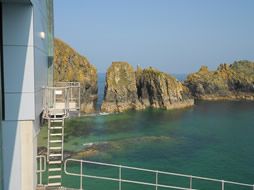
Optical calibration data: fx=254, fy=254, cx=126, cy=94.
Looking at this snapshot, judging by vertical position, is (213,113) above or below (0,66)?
below

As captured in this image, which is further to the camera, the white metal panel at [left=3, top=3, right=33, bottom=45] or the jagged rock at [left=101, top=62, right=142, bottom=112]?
the jagged rock at [left=101, top=62, right=142, bottom=112]

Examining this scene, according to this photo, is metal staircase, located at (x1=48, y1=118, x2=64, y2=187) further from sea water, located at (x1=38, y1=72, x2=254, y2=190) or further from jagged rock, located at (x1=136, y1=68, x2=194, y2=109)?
jagged rock, located at (x1=136, y1=68, x2=194, y2=109)

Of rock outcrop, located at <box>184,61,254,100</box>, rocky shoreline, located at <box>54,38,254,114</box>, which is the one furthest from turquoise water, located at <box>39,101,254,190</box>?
rock outcrop, located at <box>184,61,254,100</box>

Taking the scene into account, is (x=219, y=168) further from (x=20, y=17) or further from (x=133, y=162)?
(x=20, y=17)

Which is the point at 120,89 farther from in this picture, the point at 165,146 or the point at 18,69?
the point at 18,69

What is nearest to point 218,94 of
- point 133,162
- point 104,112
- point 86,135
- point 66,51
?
point 104,112

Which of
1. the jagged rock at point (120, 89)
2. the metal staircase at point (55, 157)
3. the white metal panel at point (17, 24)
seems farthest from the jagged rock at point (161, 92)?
the white metal panel at point (17, 24)

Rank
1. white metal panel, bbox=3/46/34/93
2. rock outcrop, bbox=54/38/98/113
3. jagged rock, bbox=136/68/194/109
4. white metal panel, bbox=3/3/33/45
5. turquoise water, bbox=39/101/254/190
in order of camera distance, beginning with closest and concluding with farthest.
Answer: white metal panel, bbox=3/3/33/45, white metal panel, bbox=3/46/34/93, turquoise water, bbox=39/101/254/190, rock outcrop, bbox=54/38/98/113, jagged rock, bbox=136/68/194/109

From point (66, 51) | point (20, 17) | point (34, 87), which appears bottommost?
point (34, 87)

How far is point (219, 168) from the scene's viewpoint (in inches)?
981

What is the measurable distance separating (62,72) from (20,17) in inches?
2057

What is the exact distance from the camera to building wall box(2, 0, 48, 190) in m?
8.14

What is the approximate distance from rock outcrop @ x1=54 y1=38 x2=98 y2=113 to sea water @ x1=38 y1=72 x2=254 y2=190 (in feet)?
43.3

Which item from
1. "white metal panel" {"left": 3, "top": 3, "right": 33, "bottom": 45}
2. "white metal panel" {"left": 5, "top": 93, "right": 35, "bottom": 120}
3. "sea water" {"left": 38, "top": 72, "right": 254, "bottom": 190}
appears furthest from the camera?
"sea water" {"left": 38, "top": 72, "right": 254, "bottom": 190}
